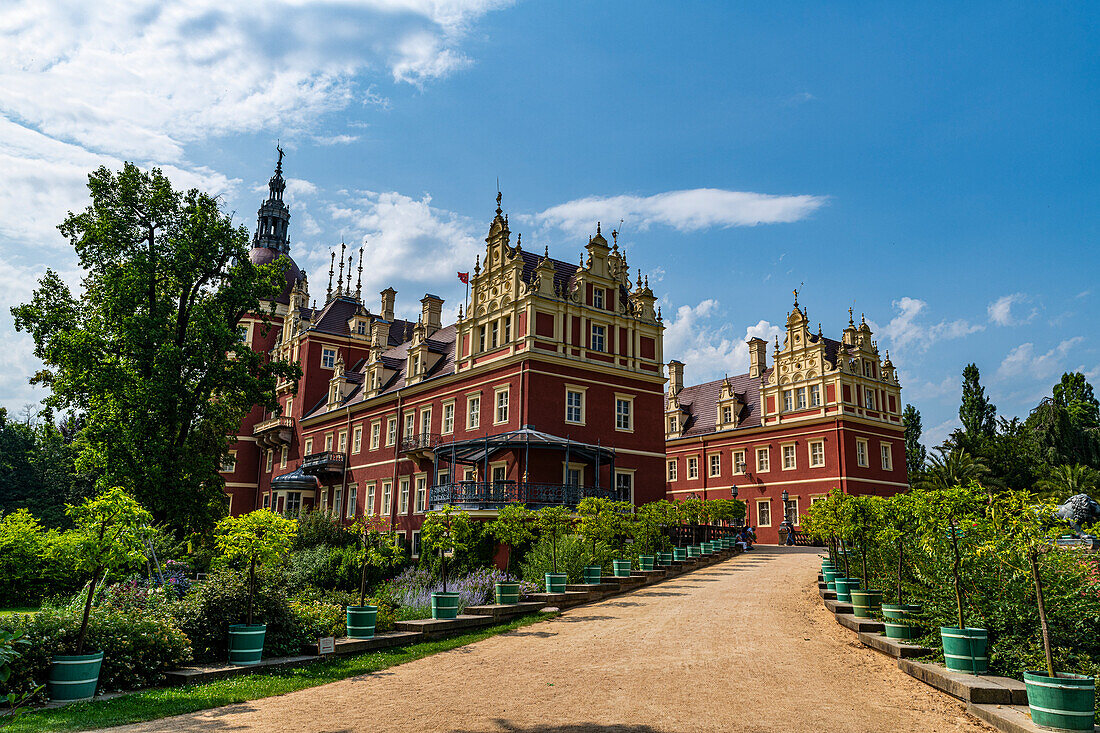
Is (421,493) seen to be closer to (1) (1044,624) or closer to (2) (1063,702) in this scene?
Result: (1) (1044,624)

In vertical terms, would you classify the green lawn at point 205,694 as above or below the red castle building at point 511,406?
below

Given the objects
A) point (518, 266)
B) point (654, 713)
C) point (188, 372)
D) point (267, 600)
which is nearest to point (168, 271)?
point (188, 372)

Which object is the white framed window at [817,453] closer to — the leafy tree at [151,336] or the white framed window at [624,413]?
the white framed window at [624,413]

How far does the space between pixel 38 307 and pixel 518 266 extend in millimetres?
19230

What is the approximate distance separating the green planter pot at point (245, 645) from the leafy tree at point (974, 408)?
6136cm

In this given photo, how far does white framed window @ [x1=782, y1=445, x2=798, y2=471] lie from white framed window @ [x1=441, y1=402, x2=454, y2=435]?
76.3 ft

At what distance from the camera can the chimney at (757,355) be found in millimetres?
53281

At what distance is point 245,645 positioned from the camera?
11.6 metres

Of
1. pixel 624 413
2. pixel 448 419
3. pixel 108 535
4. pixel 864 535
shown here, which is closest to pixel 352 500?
pixel 448 419

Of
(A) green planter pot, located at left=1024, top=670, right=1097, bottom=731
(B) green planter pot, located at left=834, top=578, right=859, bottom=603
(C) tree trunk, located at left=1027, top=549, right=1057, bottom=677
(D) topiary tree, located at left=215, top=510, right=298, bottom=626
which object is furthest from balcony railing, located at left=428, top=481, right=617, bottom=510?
(A) green planter pot, located at left=1024, top=670, right=1097, bottom=731

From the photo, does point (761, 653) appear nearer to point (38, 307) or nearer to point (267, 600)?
point (267, 600)

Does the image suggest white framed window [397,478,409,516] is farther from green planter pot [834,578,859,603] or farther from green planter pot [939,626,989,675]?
green planter pot [939,626,989,675]

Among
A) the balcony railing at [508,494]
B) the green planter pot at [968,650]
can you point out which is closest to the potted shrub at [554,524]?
the balcony railing at [508,494]

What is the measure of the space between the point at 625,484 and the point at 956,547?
2411 centimetres
